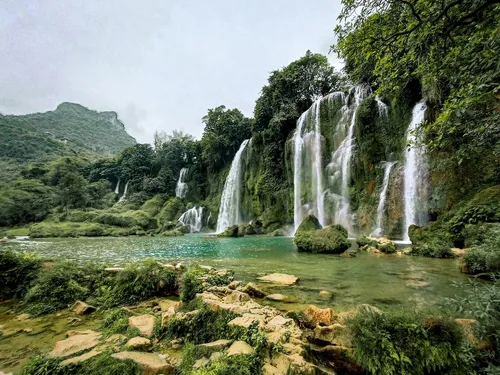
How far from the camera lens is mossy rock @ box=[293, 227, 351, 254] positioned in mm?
10859

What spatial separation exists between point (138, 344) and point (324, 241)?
986 cm

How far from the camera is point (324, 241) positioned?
11.2 metres

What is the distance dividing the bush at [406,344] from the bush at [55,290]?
4915mm

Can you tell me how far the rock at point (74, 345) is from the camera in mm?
2455

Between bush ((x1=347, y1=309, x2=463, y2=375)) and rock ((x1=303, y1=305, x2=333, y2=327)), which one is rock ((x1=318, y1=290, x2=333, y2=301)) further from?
bush ((x1=347, y1=309, x2=463, y2=375))

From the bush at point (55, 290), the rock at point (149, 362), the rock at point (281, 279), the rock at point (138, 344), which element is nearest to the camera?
the rock at point (149, 362)

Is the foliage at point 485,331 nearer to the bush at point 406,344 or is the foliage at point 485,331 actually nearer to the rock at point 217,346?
the bush at point 406,344

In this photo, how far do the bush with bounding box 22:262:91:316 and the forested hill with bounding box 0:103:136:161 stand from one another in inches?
3606

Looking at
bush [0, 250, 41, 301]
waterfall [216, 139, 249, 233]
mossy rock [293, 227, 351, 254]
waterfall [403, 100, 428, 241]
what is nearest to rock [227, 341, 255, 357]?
bush [0, 250, 41, 301]

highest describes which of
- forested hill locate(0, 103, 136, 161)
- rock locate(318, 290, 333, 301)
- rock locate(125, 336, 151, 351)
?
forested hill locate(0, 103, 136, 161)

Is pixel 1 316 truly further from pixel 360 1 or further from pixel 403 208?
pixel 403 208

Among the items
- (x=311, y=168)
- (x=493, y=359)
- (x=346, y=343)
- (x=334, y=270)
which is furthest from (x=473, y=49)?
(x=311, y=168)

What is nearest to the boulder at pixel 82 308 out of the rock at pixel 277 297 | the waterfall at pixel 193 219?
the rock at pixel 277 297

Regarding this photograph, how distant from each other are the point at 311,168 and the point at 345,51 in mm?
21386
